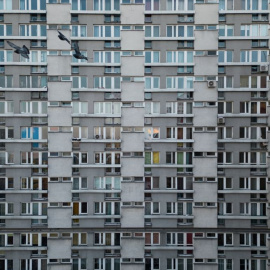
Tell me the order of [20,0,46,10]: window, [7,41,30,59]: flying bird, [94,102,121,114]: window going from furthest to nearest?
[94,102,121,114]: window → [20,0,46,10]: window → [7,41,30,59]: flying bird

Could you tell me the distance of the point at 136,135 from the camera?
563 inches

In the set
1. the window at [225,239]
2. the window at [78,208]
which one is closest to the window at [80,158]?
the window at [78,208]

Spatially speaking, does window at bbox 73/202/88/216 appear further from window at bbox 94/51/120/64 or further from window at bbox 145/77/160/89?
window at bbox 94/51/120/64

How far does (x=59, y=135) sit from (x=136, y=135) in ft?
9.65

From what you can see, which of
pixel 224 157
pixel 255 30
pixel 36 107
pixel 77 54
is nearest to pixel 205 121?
pixel 224 157

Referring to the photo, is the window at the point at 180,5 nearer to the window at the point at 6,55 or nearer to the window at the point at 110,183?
the window at the point at 6,55

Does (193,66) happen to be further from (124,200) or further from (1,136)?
(1,136)

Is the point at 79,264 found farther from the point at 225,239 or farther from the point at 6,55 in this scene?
the point at 6,55

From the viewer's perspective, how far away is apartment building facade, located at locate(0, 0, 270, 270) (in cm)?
1417

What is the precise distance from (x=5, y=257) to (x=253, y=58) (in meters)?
12.2

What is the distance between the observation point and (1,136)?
1438cm

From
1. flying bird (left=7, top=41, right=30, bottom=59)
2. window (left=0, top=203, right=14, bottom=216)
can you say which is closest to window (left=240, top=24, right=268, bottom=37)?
flying bird (left=7, top=41, right=30, bottom=59)

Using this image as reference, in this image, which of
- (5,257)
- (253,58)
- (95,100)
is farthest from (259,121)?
(5,257)

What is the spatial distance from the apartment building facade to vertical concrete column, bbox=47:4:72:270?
4cm
